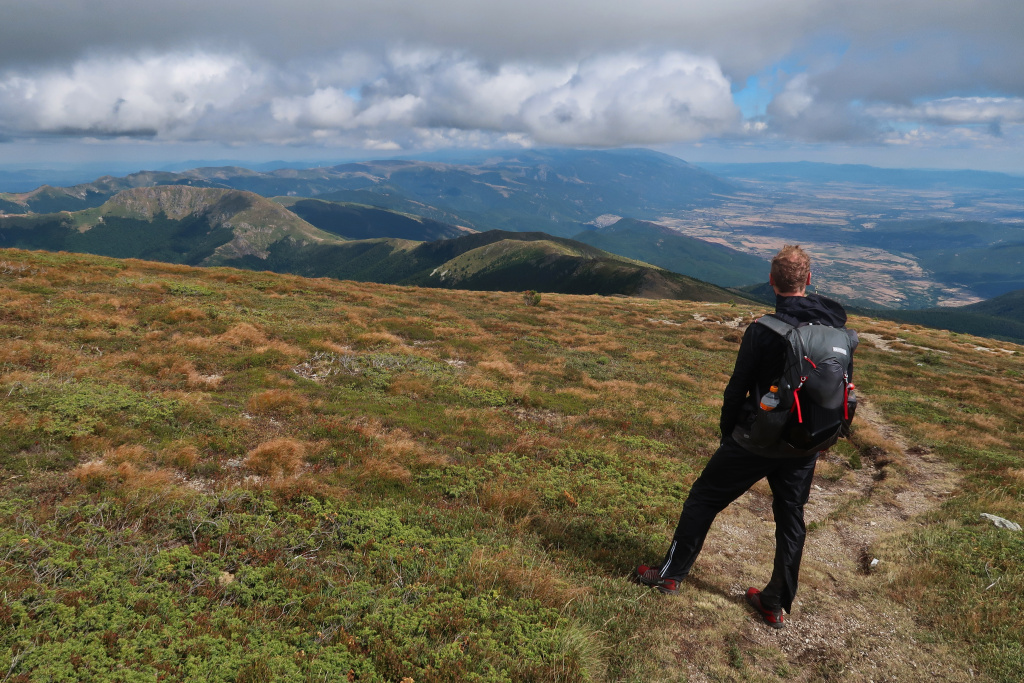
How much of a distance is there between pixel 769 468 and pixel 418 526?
5.66 metres

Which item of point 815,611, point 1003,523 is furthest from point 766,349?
point 1003,523

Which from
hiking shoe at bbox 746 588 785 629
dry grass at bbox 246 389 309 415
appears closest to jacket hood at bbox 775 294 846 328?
hiking shoe at bbox 746 588 785 629

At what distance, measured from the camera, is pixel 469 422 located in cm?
1297

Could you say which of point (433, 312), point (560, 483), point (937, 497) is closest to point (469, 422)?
point (560, 483)

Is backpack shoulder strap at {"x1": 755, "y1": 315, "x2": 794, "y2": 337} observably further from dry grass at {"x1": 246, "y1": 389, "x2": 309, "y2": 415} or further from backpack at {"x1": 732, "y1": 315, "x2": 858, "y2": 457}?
dry grass at {"x1": 246, "y1": 389, "x2": 309, "y2": 415}

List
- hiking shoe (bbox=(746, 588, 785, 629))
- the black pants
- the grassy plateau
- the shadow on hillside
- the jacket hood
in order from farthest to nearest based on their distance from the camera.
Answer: the shadow on hillside, hiking shoe (bbox=(746, 588, 785, 629)), the black pants, the jacket hood, the grassy plateau

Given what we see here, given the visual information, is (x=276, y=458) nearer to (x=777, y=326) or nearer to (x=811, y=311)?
(x=777, y=326)

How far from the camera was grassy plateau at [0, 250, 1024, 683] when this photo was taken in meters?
5.18

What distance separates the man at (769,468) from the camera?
20.0 ft

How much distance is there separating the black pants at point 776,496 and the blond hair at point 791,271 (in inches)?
93.0

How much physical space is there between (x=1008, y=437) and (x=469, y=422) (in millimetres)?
19988

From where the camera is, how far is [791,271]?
6.26m

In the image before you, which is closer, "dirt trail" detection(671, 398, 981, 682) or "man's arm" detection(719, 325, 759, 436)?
"dirt trail" detection(671, 398, 981, 682)

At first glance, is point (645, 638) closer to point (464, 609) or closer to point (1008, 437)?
point (464, 609)
